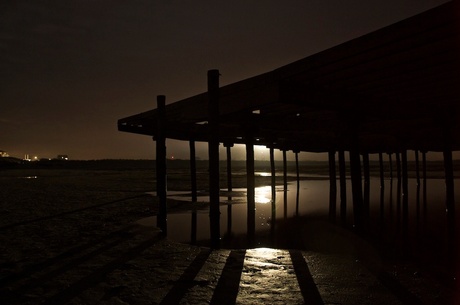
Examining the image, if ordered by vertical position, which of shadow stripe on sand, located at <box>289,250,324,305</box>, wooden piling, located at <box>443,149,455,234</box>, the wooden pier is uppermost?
the wooden pier

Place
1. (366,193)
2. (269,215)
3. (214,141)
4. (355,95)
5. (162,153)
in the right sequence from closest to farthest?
1. (355,95)
2. (214,141)
3. (162,153)
4. (269,215)
5. (366,193)

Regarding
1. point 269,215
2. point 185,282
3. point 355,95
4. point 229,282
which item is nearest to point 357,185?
point 355,95

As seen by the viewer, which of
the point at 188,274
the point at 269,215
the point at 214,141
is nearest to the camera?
the point at 188,274

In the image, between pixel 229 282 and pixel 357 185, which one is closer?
pixel 229 282

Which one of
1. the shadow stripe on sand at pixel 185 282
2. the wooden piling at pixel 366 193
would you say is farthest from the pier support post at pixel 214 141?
the wooden piling at pixel 366 193

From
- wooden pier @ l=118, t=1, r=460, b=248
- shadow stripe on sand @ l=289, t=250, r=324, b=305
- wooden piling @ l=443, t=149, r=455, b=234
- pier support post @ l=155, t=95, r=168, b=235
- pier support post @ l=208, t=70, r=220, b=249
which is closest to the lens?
shadow stripe on sand @ l=289, t=250, r=324, b=305

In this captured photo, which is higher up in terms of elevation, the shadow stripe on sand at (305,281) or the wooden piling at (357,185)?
the wooden piling at (357,185)

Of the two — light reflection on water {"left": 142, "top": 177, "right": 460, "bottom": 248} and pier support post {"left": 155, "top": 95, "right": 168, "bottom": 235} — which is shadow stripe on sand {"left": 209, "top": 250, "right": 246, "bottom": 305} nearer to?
light reflection on water {"left": 142, "top": 177, "right": 460, "bottom": 248}

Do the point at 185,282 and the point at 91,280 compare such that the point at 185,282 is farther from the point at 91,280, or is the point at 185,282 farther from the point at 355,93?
the point at 355,93

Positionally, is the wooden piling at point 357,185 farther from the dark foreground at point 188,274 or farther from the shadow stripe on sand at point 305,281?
the shadow stripe on sand at point 305,281

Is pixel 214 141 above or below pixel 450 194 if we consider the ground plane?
above

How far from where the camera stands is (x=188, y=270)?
518 cm

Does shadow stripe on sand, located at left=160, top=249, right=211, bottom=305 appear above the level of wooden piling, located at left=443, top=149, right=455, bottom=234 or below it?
below

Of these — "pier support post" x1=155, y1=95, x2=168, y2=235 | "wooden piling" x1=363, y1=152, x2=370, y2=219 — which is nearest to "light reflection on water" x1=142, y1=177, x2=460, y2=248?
"wooden piling" x1=363, y1=152, x2=370, y2=219
